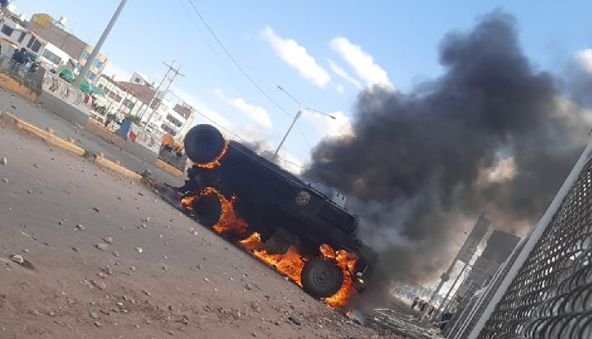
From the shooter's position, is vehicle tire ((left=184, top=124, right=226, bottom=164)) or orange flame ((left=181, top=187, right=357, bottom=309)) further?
vehicle tire ((left=184, top=124, right=226, bottom=164))

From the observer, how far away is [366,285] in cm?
1381

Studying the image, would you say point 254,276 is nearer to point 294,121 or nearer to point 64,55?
point 294,121

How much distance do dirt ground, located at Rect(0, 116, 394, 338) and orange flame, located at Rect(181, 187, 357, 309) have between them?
1488 mm

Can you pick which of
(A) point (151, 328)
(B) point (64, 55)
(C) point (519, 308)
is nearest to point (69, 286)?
(A) point (151, 328)

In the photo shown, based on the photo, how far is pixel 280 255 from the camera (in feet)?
44.3

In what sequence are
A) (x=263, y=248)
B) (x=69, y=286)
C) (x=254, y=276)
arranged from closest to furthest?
(x=69, y=286) → (x=254, y=276) → (x=263, y=248)

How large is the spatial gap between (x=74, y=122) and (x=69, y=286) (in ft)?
55.0

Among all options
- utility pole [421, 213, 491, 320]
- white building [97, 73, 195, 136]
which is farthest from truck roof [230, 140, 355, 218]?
white building [97, 73, 195, 136]

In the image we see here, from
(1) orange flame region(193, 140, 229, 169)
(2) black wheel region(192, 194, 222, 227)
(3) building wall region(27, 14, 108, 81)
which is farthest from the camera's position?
(3) building wall region(27, 14, 108, 81)

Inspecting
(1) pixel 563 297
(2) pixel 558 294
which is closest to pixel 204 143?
(2) pixel 558 294

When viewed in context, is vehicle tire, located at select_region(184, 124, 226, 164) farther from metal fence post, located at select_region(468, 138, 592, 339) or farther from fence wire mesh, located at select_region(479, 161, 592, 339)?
fence wire mesh, located at select_region(479, 161, 592, 339)

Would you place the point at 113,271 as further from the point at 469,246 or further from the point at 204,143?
the point at 469,246

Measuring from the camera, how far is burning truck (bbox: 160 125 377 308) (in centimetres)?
1295

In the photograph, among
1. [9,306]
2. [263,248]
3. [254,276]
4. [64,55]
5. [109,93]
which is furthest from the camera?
[109,93]
